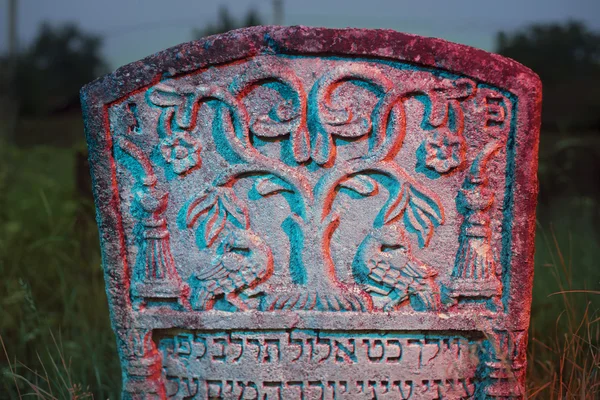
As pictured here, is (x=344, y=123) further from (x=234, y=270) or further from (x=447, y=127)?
(x=234, y=270)

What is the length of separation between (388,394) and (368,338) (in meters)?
0.20

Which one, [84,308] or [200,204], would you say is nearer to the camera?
[200,204]

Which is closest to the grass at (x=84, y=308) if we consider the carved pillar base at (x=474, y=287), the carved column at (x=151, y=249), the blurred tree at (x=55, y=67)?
the carved pillar base at (x=474, y=287)

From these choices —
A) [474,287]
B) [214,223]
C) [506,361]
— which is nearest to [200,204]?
[214,223]

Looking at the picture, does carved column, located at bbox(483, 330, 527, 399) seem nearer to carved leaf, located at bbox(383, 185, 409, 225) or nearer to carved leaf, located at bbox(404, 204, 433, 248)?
carved leaf, located at bbox(404, 204, 433, 248)

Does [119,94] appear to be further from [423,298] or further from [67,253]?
[67,253]

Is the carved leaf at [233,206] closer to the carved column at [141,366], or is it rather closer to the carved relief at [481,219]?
the carved column at [141,366]

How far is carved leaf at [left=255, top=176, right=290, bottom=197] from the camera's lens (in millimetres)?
1563

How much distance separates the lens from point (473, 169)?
1515 millimetres

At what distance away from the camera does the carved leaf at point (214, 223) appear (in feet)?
5.21

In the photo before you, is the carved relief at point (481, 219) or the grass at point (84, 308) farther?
the grass at point (84, 308)

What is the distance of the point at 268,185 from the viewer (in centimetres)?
156

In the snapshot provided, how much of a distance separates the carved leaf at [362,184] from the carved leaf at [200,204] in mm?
400

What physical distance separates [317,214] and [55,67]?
1897 centimetres
